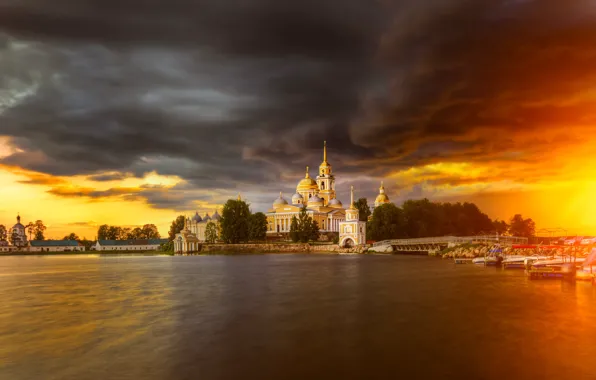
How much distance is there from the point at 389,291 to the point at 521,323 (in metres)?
14.6

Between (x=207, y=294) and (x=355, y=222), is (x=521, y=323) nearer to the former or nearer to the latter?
(x=207, y=294)

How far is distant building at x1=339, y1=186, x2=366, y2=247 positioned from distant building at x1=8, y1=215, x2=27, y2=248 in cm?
13525

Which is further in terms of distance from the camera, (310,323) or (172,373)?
(310,323)

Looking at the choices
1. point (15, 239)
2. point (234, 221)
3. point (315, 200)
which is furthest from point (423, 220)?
point (15, 239)

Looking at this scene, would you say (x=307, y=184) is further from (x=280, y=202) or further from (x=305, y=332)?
(x=305, y=332)

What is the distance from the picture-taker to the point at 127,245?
624 ft

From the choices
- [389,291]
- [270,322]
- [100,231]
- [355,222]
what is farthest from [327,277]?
[100,231]

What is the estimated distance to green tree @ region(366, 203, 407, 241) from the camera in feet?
409

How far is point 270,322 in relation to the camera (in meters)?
27.5

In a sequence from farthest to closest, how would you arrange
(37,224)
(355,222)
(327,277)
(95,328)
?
(37,224)
(355,222)
(327,277)
(95,328)

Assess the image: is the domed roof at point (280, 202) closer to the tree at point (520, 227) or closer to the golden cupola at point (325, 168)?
the golden cupola at point (325, 168)

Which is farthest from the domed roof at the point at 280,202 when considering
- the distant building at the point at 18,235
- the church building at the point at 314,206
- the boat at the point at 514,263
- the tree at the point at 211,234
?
the boat at the point at 514,263

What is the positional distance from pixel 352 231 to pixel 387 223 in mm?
9267

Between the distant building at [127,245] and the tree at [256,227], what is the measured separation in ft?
204
